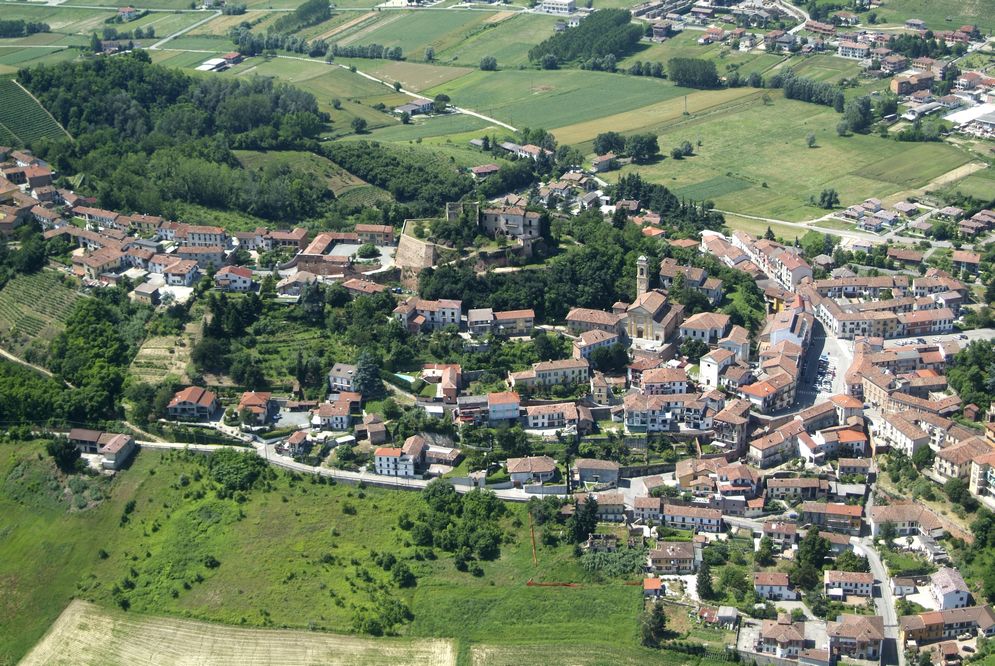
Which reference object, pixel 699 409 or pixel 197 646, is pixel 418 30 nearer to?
pixel 699 409

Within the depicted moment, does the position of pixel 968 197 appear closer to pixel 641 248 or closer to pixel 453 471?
pixel 641 248

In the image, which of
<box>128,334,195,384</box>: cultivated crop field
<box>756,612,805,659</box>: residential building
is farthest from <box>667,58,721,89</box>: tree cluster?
<box>756,612,805,659</box>: residential building

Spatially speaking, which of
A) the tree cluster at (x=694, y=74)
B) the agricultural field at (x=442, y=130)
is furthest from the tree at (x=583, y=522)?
the tree cluster at (x=694, y=74)

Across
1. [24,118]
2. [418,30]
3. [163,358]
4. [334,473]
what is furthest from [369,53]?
[334,473]

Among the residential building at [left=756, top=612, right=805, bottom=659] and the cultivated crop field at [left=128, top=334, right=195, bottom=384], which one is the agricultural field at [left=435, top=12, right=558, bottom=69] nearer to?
the cultivated crop field at [left=128, top=334, right=195, bottom=384]

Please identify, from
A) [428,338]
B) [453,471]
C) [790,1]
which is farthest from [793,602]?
[790,1]

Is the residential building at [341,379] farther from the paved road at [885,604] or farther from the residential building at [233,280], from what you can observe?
the paved road at [885,604]
